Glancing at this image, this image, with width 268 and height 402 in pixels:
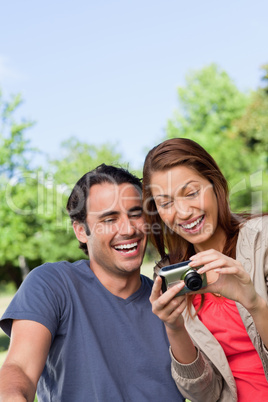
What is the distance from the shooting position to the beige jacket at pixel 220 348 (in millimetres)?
2758

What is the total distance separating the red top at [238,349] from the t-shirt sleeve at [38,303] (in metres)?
0.93

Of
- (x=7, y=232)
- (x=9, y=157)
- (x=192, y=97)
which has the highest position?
(x=192, y=97)

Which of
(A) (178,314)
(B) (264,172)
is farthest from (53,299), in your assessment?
(B) (264,172)

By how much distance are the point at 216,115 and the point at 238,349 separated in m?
29.3

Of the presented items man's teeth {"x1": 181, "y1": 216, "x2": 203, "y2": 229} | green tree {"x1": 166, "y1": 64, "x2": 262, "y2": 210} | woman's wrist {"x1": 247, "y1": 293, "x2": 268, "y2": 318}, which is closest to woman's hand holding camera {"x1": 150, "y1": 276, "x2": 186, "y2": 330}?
woman's wrist {"x1": 247, "y1": 293, "x2": 268, "y2": 318}

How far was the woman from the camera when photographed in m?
2.82

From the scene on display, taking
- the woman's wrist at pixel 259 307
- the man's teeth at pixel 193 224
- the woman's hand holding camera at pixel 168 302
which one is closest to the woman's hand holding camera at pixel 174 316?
the woman's hand holding camera at pixel 168 302

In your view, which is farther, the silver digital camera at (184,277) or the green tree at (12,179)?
the green tree at (12,179)

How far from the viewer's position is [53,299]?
9.11 feet

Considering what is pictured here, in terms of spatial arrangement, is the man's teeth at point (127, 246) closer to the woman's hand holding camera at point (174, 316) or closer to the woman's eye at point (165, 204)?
the woman's eye at point (165, 204)

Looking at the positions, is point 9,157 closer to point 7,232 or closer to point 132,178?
point 7,232

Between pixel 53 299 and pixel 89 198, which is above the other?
pixel 89 198

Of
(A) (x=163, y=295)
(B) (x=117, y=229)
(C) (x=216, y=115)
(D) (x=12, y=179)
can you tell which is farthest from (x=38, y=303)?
(C) (x=216, y=115)

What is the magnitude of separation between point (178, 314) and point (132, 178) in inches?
46.1
